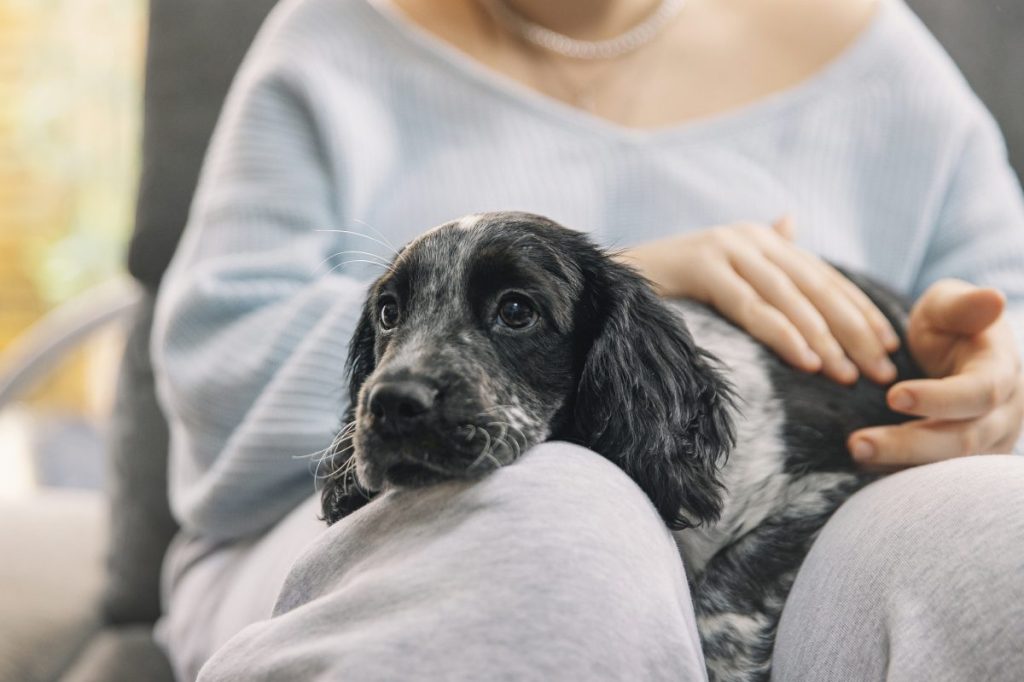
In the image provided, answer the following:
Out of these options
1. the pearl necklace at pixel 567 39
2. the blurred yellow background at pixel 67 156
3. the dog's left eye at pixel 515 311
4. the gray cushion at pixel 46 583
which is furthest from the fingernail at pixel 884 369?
the blurred yellow background at pixel 67 156

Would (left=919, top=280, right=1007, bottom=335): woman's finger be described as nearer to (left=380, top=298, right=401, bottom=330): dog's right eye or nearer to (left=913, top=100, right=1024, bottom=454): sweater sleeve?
(left=913, top=100, right=1024, bottom=454): sweater sleeve

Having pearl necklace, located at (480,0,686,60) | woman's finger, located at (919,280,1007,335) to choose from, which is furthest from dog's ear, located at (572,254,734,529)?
pearl necklace, located at (480,0,686,60)

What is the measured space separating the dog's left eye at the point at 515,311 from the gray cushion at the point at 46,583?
1.02m

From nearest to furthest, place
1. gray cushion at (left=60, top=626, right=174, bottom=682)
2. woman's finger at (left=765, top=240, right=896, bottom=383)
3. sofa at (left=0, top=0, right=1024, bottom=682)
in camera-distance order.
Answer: woman's finger at (left=765, top=240, right=896, bottom=383) < gray cushion at (left=60, top=626, right=174, bottom=682) < sofa at (left=0, top=0, right=1024, bottom=682)

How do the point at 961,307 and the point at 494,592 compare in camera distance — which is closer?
the point at 494,592

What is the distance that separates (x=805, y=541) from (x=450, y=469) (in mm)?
496

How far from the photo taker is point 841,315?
1.30m

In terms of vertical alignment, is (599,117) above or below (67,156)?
above

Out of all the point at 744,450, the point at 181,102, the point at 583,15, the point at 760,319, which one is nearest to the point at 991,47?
the point at 583,15

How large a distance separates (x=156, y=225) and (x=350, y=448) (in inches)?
41.3

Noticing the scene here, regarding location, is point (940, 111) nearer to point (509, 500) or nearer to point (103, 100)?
point (509, 500)

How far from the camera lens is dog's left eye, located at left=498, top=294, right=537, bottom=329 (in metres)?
1.08

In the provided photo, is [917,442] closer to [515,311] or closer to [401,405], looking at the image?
[515,311]

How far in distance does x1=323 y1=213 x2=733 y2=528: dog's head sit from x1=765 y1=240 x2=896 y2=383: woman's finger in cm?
22
